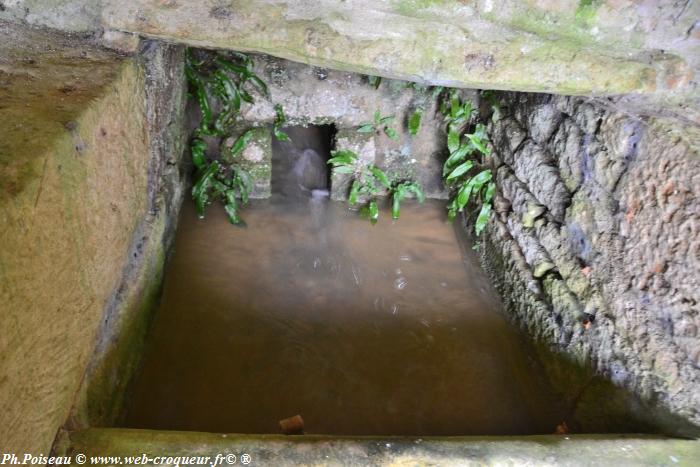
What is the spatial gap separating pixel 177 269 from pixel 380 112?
1.82 metres

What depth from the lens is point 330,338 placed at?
2.86 meters

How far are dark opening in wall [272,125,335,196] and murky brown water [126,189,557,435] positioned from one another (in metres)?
0.36

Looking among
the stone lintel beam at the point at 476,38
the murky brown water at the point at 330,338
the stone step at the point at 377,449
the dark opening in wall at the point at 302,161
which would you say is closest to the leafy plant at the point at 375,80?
the dark opening in wall at the point at 302,161

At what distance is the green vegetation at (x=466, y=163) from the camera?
3445mm

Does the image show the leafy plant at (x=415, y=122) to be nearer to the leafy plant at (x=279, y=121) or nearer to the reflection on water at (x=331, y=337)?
the reflection on water at (x=331, y=337)

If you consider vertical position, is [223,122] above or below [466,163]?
above

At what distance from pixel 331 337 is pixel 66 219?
1.66 meters

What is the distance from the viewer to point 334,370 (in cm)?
269

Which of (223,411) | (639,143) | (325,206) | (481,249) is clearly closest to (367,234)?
(325,206)

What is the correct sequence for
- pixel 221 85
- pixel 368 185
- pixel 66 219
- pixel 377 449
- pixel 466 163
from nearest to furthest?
pixel 66 219
pixel 377 449
pixel 221 85
pixel 466 163
pixel 368 185

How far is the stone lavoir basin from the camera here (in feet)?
5.25

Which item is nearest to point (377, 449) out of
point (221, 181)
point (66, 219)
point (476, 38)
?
point (66, 219)

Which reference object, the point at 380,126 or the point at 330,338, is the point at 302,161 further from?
the point at 330,338

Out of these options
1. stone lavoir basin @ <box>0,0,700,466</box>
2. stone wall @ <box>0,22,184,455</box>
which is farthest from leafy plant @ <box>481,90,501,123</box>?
stone wall @ <box>0,22,184,455</box>
